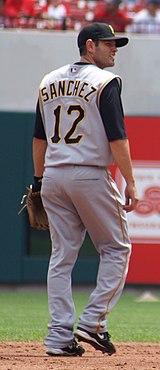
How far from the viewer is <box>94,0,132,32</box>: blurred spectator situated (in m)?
12.9

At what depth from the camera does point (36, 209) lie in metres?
6.10

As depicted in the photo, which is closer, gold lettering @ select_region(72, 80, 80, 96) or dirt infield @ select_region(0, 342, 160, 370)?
dirt infield @ select_region(0, 342, 160, 370)

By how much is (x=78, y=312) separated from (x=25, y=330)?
2.07 m

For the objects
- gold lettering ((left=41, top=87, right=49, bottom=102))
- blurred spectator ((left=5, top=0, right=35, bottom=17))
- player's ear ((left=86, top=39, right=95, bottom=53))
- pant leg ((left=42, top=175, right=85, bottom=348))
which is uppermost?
player's ear ((left=86, top=39, right=95, bottom=53))

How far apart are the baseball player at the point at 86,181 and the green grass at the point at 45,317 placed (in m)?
1.45

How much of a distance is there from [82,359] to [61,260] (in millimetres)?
615

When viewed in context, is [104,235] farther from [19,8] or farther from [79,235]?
[19,8]

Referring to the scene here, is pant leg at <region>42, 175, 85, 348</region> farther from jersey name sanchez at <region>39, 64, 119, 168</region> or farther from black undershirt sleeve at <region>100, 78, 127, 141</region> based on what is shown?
black undershirt sleeve at <region>100, 78, 127, 141</region>

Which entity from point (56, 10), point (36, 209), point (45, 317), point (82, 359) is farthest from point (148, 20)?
point (82, 359)

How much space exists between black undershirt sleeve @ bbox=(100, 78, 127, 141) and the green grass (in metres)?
2.22

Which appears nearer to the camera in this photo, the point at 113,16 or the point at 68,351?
the point at 68,351

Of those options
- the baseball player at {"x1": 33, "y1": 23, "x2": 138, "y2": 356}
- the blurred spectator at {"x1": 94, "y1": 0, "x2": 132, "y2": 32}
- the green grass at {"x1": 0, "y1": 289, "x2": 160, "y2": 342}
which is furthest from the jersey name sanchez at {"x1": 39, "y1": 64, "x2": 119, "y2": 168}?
the blurred spectator at {"x1": 94, "y1": 0, "x2": 132, "y2": 32}

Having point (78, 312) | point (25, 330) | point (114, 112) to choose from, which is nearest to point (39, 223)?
point (114, 112)

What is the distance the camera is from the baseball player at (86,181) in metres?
5.43
